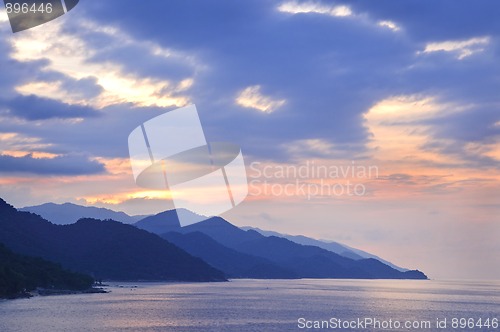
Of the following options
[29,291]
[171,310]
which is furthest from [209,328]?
[29,291]

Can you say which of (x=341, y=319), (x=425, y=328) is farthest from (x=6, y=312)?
(x=425, y=328)

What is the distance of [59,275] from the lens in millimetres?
172625

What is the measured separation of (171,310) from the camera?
129m

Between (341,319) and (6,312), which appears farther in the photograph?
(341,319)

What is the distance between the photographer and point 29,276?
156 meters

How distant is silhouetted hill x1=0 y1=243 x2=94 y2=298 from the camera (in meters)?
136

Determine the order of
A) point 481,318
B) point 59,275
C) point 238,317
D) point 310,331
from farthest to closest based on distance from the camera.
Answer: point 59,275 → point 481,318 → point 238,317 → point 310,331

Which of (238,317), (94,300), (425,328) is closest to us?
(425,328)

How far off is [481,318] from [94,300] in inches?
3659

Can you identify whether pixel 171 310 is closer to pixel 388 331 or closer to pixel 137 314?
pixel 137 314

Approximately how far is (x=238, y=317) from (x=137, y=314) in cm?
2089

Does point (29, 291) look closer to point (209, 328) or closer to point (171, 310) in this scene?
point (171, 310)

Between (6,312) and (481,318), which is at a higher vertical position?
(6,312)

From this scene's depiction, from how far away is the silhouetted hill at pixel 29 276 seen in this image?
136125 mm
